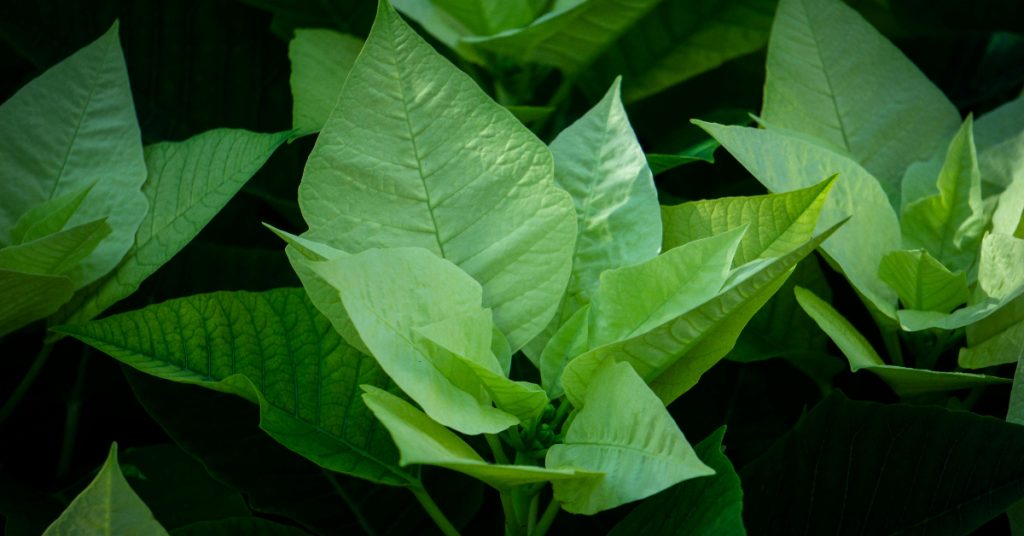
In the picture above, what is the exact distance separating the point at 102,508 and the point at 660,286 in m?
0.21

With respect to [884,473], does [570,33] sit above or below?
above

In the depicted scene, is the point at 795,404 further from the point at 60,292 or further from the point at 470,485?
the point at 60,292

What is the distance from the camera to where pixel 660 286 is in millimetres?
379

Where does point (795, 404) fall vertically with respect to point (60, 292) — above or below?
below

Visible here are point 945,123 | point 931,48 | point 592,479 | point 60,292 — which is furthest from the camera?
point 931,48

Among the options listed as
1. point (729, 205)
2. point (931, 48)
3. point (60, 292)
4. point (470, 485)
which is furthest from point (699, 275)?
point (931, 48)

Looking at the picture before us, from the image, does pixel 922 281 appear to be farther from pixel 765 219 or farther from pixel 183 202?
pixel 183 202

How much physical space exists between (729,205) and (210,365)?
22 cm

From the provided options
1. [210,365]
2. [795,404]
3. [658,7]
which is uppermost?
[658,7]

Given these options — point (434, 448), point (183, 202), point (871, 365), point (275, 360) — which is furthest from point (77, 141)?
point (871, 365)

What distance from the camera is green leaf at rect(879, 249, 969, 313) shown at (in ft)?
1.52

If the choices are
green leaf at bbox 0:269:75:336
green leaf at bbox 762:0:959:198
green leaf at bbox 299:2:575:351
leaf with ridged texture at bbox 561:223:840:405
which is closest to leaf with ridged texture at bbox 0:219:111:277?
green leaf at bbox 0:269:75:336

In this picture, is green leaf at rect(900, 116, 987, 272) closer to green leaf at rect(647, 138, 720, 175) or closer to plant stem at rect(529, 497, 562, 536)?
green leaf at rect(647, 138, 720, 175)

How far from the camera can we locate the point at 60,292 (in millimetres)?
455
